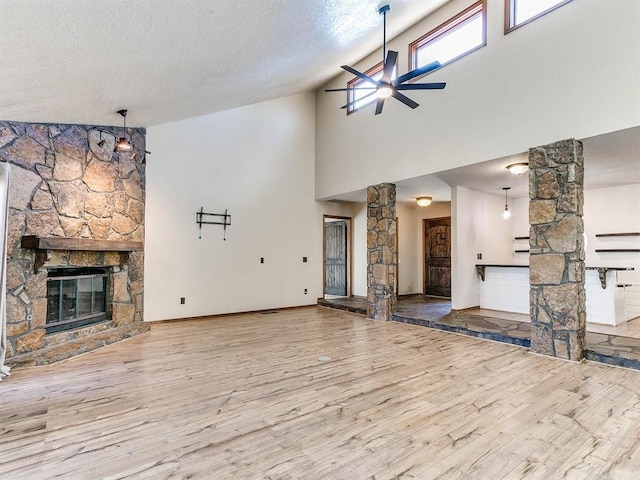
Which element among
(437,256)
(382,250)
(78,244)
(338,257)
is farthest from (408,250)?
(78,244)

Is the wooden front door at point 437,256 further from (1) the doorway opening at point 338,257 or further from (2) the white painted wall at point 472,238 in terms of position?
(1) the doorway opening at point 338,257

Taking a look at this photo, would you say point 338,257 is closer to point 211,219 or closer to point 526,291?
point 211,219

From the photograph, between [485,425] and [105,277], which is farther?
[105,277]

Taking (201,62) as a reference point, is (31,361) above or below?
below

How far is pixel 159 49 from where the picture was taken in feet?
10.2

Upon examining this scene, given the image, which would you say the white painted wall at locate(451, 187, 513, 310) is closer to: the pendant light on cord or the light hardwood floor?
the pendant light on cord

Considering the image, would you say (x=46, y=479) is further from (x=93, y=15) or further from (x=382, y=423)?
(x=93, y=15)

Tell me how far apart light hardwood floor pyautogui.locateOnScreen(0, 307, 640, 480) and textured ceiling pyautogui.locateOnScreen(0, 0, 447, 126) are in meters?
2.73

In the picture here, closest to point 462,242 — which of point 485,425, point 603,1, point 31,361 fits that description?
point 603,1

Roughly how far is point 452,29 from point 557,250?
3548 millimetres

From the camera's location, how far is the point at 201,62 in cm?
366

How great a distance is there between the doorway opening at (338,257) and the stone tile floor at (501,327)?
1105 millimetres

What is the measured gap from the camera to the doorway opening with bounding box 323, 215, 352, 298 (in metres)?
8.55

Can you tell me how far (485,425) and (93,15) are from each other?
392cm
